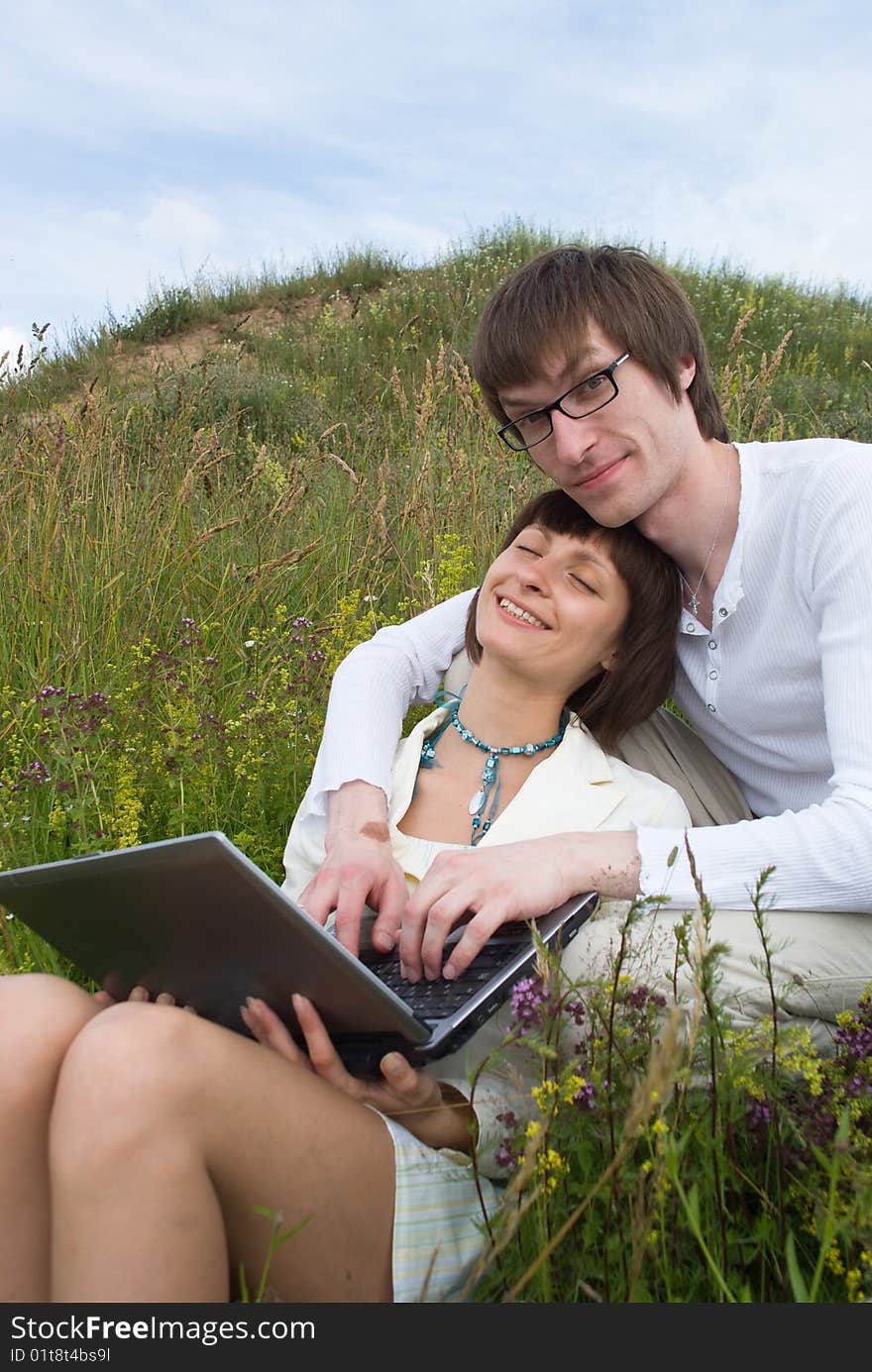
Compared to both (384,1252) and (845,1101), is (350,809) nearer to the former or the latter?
(384,1252)

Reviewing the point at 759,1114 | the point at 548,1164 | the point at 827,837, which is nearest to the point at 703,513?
the point at 827,837

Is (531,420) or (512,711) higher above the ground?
(531,420)

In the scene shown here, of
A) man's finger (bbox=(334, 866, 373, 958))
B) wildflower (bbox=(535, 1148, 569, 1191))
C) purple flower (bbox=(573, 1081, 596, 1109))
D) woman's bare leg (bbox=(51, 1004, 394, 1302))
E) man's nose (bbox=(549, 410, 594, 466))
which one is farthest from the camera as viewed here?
man's nose (bbox=(549, 410, 594, 466))

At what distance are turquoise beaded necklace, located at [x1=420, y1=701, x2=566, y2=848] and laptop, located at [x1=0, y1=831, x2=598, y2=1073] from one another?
0.60 m

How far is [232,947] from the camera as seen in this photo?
172cm

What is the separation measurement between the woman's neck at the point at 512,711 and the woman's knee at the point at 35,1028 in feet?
4.13

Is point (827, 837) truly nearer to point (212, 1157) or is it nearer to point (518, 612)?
point (518, 612)

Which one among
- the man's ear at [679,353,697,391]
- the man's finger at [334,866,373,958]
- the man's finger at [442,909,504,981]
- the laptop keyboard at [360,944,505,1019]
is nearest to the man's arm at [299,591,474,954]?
the man's finger at [334,866,373,958]

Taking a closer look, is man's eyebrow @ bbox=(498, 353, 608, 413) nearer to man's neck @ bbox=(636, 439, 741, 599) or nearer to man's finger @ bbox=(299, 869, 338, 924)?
man's neck @ bbox=(636, 439, 741, 599)

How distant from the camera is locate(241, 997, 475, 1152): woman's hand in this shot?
177cm

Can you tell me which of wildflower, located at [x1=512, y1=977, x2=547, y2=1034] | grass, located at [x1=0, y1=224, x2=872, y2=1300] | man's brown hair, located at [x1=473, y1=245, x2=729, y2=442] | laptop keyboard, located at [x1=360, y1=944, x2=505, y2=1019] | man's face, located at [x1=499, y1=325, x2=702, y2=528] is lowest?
grass, located at [x1=0, y1=224, x2=872, y2=1300]

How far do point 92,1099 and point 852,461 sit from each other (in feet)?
6.28

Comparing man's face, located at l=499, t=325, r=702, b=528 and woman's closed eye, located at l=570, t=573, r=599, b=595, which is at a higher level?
man's face, located at l=499, t=325, r=702, b=528

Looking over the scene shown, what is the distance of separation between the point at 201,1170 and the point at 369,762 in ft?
4.04
